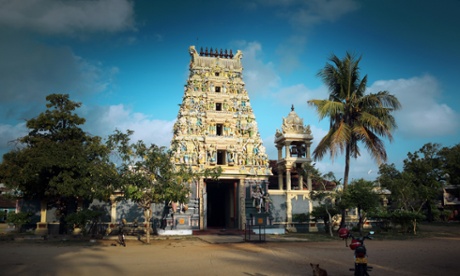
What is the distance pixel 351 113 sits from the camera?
81.5ft

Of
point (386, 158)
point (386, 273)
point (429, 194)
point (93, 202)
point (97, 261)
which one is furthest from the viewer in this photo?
point (429, 194)

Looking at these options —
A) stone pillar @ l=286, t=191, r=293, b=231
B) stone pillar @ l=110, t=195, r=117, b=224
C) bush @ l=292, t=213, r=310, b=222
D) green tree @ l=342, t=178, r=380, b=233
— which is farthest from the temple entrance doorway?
green tree @ l=342, t=178, r=380, b=233

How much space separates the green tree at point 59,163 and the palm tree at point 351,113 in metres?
13.4

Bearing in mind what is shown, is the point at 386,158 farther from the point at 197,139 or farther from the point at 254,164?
the point at 197,139

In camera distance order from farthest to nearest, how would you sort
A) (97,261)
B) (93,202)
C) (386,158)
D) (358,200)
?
(93,202) < (386,158) < (358,200) < (97,261)

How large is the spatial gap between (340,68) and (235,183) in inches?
434

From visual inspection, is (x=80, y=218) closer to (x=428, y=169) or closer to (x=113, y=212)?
(x=113, y=212)

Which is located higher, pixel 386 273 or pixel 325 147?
pixel 325 147

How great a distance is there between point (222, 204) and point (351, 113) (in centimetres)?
1313

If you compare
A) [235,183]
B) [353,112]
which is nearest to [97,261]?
[235,183]

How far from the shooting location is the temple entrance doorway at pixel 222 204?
92.1 ft

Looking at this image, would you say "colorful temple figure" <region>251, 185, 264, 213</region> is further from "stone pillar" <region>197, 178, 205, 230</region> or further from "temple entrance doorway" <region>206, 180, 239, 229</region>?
"stone pillar" <region>197, 178, 205, 230</region>

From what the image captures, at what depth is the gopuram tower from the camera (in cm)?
2686

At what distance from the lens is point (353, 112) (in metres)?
24.9
